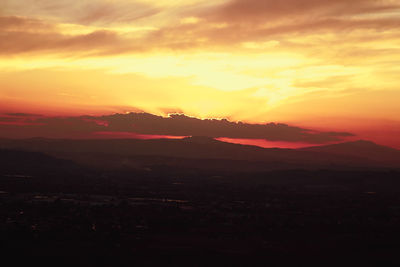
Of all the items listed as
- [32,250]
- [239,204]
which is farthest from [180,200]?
[32,250]

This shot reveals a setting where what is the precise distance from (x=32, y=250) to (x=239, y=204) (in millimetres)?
58533

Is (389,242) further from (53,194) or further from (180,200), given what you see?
(53,194)

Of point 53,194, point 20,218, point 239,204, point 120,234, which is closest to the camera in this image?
point 120,234

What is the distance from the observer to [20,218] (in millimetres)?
74812

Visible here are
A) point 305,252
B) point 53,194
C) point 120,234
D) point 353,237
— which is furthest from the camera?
point 53,194

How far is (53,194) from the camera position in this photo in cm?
A: 11794

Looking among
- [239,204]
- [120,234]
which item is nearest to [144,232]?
[120,234]

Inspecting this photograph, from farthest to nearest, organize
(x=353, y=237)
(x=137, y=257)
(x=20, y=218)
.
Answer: (x=20, y=218), (x=353, y=237), (x=137, y=257)

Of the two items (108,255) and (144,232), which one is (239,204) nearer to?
(144,232)

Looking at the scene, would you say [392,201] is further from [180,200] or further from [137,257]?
[137,257]

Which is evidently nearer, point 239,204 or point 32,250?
point 32,250

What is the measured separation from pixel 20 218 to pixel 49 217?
3871 millimetres

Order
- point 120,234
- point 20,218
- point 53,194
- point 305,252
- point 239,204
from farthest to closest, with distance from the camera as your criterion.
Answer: point 53,194, point 239,204, point 20,218, point 120,234, point 305,252

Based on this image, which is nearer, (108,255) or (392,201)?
(108,255)
